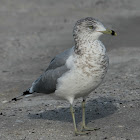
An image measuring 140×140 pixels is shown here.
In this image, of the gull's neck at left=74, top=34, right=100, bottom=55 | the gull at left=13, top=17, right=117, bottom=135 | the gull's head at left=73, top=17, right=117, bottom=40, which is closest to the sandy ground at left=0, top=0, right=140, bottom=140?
the gull at left=13, top=17, right=117, bottom=135

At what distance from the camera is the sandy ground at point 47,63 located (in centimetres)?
627

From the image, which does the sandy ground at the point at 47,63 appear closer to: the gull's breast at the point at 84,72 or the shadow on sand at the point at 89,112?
the shadow on sand at the point at 89,112

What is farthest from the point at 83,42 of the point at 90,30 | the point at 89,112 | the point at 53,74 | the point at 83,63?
the point at 89,112

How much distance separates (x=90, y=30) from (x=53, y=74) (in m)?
0.81

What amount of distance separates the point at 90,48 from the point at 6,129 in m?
1.68

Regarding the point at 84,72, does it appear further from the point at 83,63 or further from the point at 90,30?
the point at 90,30

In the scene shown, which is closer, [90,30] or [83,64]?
[83,64]

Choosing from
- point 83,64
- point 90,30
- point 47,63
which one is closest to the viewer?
point 83,64

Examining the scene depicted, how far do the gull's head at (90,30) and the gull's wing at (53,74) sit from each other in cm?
31

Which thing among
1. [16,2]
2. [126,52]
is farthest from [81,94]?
[16,2]

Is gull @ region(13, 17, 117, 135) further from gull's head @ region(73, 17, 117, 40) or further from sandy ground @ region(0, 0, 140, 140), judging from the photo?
sandy ground @ region(0, 0, 140, 140)

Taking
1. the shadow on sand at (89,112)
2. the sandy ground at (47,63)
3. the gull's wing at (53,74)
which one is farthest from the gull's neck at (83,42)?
the shadow on sand at (89,112)

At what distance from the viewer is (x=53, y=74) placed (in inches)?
242

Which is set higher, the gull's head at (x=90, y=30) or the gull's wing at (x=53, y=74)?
the gull's head at (x=90, y=30)
